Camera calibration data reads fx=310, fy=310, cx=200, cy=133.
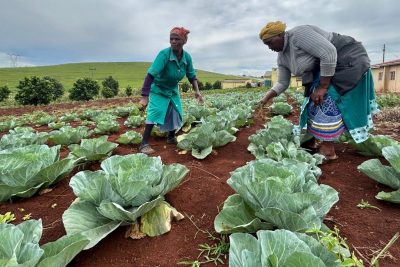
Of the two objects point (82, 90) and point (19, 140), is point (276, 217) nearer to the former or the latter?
point (19, 140)

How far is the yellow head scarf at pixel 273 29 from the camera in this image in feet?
10.2

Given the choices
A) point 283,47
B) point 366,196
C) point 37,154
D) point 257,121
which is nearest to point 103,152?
point 37,154

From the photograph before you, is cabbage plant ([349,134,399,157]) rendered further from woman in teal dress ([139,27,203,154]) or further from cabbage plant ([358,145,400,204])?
woman in teal dress ([139,27,203,154])

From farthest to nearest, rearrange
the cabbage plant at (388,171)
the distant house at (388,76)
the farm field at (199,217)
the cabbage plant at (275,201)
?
the distant house at (388,76) → the cabbage plant at (388,171) → the farm field at (199,217) → the cabbage plant at (275,201)

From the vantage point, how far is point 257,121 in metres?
6.77

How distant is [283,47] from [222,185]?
1.66 m

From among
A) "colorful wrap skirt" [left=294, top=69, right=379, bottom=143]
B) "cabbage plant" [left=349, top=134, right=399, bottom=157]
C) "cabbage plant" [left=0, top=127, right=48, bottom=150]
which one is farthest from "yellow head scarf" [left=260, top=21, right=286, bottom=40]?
"cabbage plant" [left=0, top=127, right=48, bottom=150]

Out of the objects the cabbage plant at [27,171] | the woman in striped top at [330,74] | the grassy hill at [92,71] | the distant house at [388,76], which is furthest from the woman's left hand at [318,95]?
the grassy hill at [92,71]

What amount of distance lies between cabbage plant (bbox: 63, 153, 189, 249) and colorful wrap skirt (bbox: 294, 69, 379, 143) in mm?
1881

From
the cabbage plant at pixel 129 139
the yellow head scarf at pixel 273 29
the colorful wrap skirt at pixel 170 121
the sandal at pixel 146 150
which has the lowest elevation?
the sandal at pixel 146 150

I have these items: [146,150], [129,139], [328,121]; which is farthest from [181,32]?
[328,121]

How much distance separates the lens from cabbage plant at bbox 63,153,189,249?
69.7 inches

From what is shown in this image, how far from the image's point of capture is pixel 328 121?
10.6 feet

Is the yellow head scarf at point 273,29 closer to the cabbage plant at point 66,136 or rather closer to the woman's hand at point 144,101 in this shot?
the woman's hand at point 144,101
